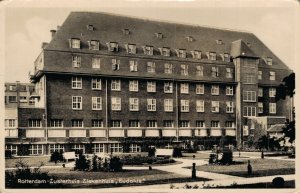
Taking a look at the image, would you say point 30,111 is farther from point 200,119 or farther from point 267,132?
point 267,132

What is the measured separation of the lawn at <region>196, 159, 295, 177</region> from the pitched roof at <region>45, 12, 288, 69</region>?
2362 mm

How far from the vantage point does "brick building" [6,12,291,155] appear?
11.7 meters

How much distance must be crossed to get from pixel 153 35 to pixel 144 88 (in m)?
1.59

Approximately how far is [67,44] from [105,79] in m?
1.47

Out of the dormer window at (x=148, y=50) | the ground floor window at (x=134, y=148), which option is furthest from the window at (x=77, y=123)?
the dormer window at (x=148, y=50)

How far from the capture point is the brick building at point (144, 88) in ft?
38.4

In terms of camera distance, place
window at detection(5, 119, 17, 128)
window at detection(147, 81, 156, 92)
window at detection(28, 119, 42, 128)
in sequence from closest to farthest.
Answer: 1. window at detection(5, 119, 17, 128)
2. window at detection(28, 119, 42, 128)
3. window at detection(147, 81, 156, 92)

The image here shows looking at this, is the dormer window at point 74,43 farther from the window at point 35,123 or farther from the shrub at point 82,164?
the shrub at point 82,164

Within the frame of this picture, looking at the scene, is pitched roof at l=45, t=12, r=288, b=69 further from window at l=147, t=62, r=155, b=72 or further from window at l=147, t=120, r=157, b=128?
window at l=147, t=120, r=157, b=128

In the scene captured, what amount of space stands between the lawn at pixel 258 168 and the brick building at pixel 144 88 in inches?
67.2

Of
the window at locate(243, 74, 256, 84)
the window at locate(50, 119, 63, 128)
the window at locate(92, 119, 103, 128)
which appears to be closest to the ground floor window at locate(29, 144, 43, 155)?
the window at locate(50, 119, 63, 128)

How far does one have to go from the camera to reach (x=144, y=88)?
13.0m

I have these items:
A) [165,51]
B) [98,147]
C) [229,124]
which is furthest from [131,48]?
[229,124]

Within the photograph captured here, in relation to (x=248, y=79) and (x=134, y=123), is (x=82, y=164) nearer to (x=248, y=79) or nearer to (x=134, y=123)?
(x=134, y=123)
